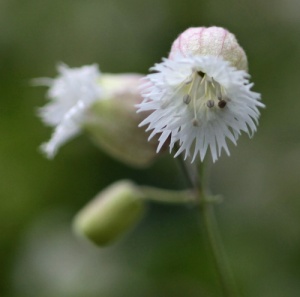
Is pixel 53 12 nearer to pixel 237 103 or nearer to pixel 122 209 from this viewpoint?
pixel 122 209

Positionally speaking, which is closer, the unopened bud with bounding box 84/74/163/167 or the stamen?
the stamen

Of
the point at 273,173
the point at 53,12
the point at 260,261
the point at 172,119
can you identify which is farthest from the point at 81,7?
the point at 172,119

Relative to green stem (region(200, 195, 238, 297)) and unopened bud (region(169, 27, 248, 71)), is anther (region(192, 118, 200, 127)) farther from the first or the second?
green stem (region(200, 195, 238, 297))

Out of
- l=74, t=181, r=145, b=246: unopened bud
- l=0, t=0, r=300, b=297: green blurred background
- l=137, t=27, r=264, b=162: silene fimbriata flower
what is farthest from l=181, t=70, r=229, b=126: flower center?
l=0, t=0, r=300, b=297: green blurred background

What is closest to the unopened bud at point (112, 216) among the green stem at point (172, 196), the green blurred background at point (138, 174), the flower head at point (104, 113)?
the green stem at point (172, 196)

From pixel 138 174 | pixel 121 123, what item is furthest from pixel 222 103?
pixel 138 174

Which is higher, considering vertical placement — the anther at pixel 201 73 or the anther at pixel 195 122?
the anther at pixel 201 73

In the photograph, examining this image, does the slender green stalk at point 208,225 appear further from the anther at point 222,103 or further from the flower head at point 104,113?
the anther at point 222,103
